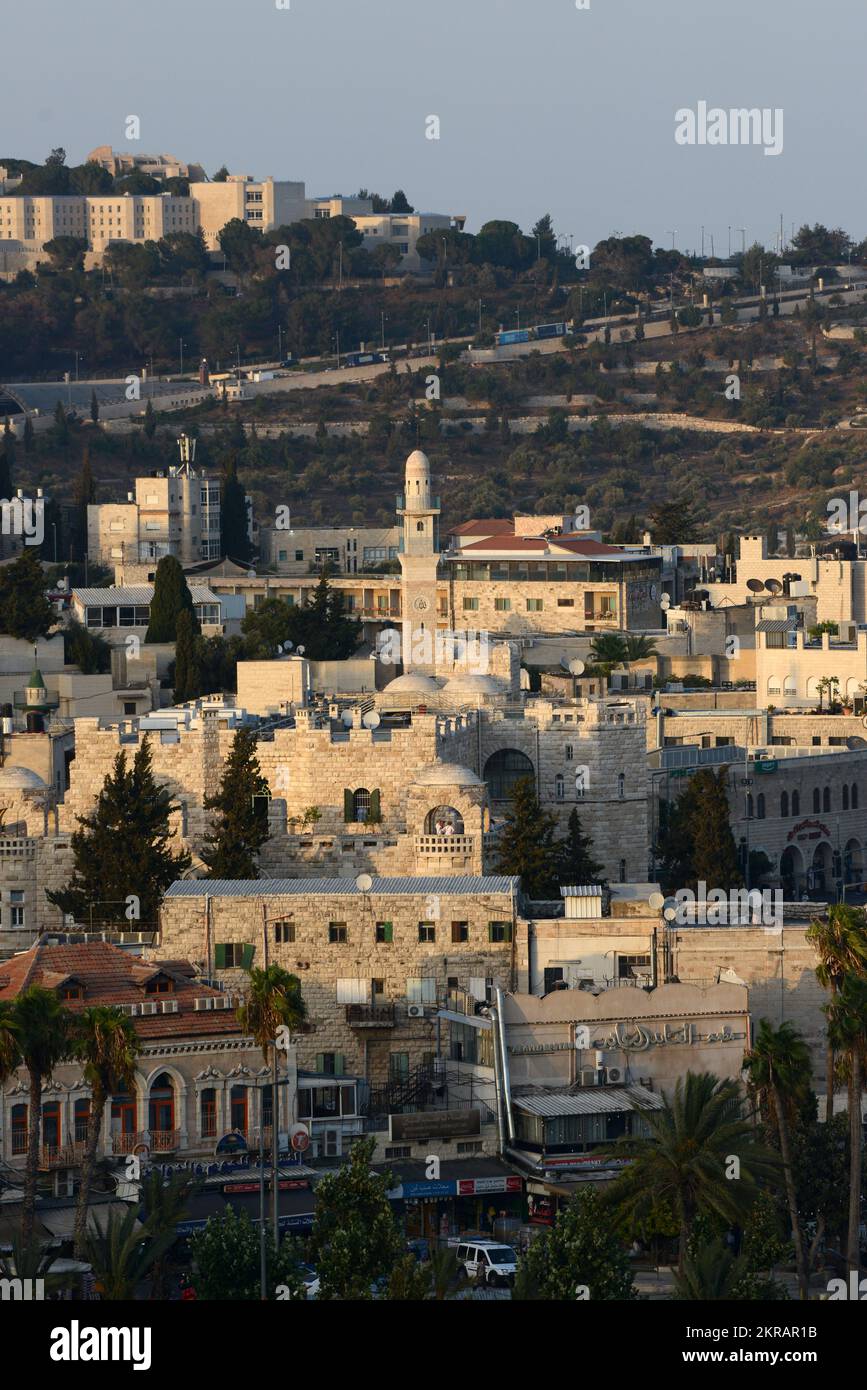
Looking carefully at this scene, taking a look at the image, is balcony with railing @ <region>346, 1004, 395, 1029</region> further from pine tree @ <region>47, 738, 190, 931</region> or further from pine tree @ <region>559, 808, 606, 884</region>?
pine tree @ <region>559, 808, 606, 884</region>

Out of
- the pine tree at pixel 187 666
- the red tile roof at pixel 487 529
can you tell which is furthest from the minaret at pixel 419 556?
the red tile roof at pixel 487 529

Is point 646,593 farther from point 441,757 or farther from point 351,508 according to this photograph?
point 351,508

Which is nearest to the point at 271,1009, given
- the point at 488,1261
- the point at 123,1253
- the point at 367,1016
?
the point at 488,1261

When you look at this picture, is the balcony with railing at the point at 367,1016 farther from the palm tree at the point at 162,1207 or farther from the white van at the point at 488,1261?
the white van at the point at 488,1261

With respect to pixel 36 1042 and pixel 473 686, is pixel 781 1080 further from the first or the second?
pixel 473 686

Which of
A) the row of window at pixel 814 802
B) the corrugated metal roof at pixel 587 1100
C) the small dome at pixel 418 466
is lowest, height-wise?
the corrugated metal roof at pixel 587 1100

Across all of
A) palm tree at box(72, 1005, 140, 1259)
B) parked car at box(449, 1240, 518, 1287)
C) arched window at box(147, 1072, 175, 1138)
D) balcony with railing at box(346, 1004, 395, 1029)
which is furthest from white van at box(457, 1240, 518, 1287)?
balcony with railing at box(346, 1004, 395, 1029)
